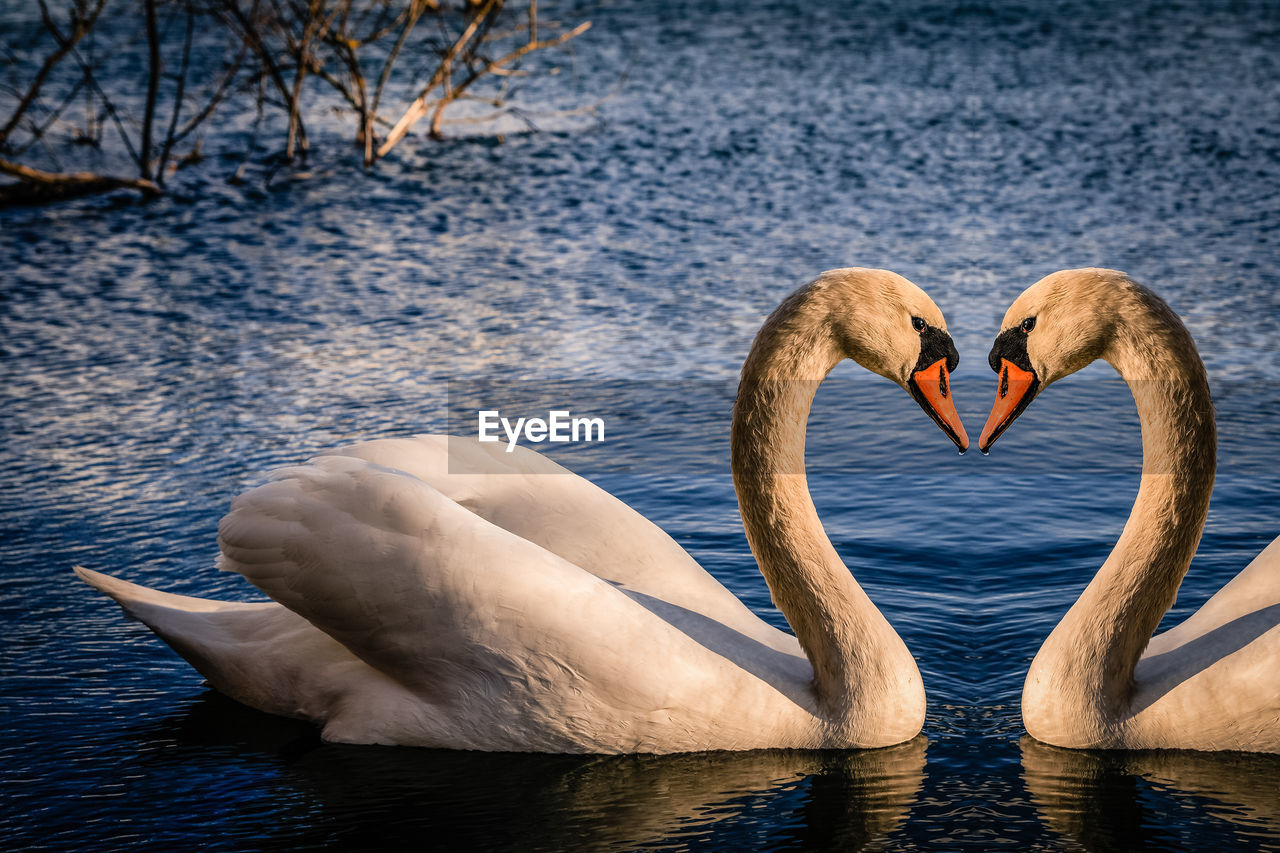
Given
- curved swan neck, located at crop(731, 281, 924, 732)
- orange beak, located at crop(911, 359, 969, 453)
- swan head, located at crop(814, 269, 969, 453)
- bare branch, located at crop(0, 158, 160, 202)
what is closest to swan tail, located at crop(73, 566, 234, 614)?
curved swan neck, located at crop(731, 281, 924, 732)

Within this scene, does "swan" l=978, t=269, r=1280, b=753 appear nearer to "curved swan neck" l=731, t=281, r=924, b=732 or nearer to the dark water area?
the dark water area

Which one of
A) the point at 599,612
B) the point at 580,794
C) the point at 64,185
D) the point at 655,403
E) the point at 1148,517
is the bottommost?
the point at 580,794

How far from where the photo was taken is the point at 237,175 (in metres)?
16.2

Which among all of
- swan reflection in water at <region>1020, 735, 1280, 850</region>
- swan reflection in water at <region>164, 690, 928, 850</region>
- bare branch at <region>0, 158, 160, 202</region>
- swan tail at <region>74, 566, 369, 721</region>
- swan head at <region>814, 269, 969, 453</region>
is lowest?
swan reflection in water at <region>164, 690, 928, 850</region>

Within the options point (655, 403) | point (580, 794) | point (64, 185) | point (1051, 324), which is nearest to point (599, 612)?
point (580, 794)

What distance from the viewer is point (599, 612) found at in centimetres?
418

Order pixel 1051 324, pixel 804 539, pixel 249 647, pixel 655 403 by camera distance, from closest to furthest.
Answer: pixel 1051 324 < pixel 804 539 < pixel 249 647 < pixel 655 403

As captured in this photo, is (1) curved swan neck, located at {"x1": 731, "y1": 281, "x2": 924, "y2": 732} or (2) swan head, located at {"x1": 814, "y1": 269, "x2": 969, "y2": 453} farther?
(1) curved swan neck, located at {"x1": 731, "y1": 281, "x2": 924, "y2": 732}

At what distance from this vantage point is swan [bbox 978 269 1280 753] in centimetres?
407

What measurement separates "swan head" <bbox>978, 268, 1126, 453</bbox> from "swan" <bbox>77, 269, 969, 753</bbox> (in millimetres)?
164

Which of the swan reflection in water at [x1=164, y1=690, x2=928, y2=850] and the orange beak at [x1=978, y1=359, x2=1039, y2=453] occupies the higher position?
the orange beak at [x1=978, y1=359, x2=1039, y2=453]

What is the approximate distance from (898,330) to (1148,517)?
91cm

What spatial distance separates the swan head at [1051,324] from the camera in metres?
4.07

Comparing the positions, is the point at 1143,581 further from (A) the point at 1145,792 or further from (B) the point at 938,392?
(B) the point at 938,392
